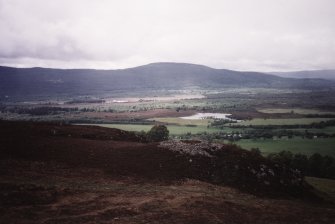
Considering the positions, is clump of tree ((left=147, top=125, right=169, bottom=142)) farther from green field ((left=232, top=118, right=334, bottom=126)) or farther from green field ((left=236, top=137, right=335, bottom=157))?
green field ((left=232, top=118, right=334, bottom=126))

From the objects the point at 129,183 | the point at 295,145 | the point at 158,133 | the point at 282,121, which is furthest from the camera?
the point at 282,121

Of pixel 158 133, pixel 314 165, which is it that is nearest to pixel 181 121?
pixel 158 133

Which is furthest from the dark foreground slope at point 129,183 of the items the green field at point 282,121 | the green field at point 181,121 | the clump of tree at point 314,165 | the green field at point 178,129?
the green field at point 282,121

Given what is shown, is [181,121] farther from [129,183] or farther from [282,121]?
[129,183]

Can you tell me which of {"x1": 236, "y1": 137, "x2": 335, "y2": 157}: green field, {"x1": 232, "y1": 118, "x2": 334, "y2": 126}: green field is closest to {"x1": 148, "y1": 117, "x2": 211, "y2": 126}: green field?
{"x1": 232, "y1": 118, "x2": 334, "y2": 126}: green field

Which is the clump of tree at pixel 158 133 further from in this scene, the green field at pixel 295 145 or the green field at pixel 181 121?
the green field at pixel 181 121
